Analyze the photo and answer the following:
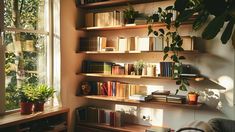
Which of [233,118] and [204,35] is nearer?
[204,35]

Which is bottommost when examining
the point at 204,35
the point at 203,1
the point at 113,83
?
the point at 113,83

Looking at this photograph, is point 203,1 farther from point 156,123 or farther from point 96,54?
point 96,54

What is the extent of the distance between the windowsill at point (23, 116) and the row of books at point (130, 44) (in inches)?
41.3

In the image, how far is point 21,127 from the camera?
299cm

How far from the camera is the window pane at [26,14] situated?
3139mm

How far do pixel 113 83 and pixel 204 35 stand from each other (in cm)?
296

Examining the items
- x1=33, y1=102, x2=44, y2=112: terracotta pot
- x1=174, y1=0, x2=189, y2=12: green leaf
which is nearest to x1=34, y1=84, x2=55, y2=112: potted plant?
x1=33, y1=102, x2=44, y2=112: terracotta pot

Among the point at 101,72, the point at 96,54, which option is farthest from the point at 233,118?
the point at 96,54

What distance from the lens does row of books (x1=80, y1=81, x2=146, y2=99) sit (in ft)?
11.7

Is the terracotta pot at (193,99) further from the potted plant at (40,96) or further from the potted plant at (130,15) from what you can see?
the potted plant at (40,96)

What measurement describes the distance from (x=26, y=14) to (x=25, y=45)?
0.42 metres

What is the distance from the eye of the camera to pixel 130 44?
137 inches

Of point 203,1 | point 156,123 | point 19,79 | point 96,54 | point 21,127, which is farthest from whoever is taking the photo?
point 96,54

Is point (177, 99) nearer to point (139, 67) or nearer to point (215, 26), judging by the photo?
point (139, 67)
